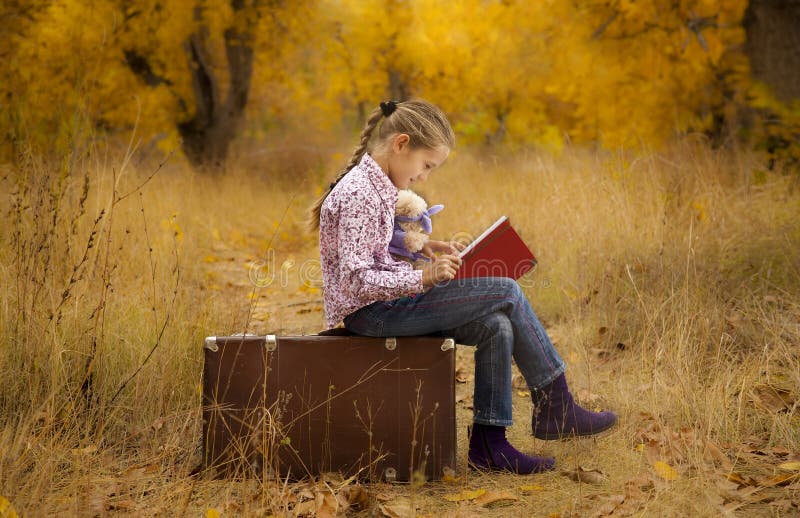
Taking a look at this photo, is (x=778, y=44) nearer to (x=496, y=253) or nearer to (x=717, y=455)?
(x=717, y=455)

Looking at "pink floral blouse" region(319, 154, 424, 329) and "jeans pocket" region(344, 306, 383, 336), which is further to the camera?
"jeans pocket" region(344, 306, 383, 336)

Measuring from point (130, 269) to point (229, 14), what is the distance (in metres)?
7.47

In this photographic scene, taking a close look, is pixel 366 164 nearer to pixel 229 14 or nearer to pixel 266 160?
pixel 229 14

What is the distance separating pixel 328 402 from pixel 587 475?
96 centimetres

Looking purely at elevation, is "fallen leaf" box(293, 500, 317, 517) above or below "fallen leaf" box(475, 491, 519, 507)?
below

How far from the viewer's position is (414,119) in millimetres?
2795

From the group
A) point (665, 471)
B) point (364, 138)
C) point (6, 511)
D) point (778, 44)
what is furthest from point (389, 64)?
point (6, 511)

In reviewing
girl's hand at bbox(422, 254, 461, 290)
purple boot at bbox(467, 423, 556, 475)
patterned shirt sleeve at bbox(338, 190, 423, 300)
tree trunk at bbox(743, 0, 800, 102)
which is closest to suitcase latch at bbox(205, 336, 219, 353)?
patterned shirt sleeve at bbox(338, 190, 423, 300)

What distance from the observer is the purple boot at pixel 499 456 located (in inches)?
110

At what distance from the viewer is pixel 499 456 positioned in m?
2.79

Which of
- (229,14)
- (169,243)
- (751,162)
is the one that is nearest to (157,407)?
(169,243)

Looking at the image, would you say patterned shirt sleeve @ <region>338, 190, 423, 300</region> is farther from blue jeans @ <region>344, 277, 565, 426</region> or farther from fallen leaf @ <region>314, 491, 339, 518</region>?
fallen leaf @ <region>314, 491, 339, 518</region>

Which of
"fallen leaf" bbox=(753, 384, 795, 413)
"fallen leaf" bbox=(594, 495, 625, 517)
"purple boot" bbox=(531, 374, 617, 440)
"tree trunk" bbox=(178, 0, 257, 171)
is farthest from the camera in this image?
"tree trunk" bbox=(178, 0, 257, 171)

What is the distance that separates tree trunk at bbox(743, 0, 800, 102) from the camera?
25.0ft
